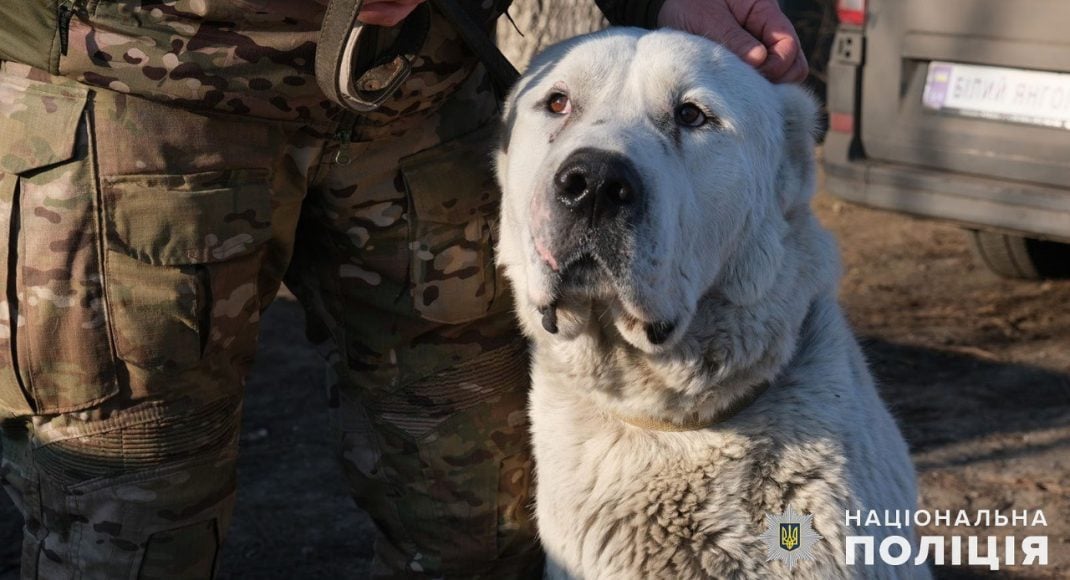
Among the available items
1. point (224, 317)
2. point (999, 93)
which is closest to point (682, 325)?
point (224, 317)

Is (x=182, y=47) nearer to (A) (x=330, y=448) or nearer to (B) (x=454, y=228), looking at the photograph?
(B) (x=454, y=228)

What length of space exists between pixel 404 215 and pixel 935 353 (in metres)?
3.34

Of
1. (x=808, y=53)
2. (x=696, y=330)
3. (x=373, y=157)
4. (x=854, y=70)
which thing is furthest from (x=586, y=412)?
(x=808, y=53)

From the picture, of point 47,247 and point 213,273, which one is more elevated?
point 47,247

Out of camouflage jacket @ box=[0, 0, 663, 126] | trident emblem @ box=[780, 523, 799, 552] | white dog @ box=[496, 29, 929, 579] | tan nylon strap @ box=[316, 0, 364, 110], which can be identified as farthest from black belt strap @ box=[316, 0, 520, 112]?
trident emblem @ box=[780, 523, 799, 552]

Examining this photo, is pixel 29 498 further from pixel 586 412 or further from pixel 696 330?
pixel 696 330

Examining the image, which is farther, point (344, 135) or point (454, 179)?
point (454, 179)

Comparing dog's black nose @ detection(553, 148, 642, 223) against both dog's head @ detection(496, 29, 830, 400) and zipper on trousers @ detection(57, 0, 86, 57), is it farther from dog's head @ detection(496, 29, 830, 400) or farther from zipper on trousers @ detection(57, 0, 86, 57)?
zipper on trousers @ detection(57, 0, 86, 57)

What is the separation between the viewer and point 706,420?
2.73 metres

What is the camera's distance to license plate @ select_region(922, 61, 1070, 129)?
16.7ft

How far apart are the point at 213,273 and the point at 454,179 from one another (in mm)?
624

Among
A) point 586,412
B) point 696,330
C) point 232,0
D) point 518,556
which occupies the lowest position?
point 518,556

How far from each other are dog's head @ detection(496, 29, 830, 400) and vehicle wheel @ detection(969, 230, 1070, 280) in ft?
11.5

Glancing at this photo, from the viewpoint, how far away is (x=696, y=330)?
274 centimetres
